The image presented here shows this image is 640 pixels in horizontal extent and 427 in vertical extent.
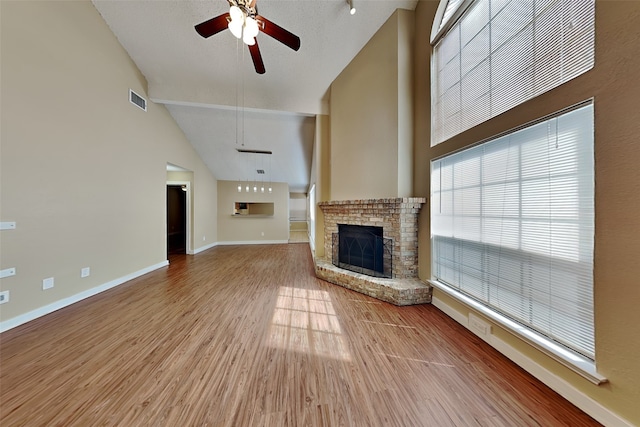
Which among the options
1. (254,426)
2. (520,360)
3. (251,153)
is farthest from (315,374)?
(251,153)

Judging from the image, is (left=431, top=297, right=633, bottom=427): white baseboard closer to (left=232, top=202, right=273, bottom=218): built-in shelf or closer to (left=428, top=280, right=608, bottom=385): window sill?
(left=428, top=280, right=608, bottom=385): window sill

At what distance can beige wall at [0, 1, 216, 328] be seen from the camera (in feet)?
7.14

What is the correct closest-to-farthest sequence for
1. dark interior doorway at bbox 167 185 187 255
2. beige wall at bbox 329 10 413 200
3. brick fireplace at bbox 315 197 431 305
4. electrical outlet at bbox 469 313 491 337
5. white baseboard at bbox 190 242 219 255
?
electrical outlet at bbox 469 313 491 337 < brick fireplace at bbox 315 197 431 305 < beige wall at bbox 329 10 413 200 < white baseboard at bbox 190 242 219 255 < dark interior doorway at bbox 167 185 187 255

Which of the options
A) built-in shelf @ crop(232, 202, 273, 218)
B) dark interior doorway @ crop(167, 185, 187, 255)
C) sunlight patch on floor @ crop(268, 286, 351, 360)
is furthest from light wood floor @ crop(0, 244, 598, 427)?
dark interior doorway @ crop(167, 185, 187, 255)

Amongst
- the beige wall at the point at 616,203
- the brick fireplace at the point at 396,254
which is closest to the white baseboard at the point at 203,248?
the brick fireplace at the point at 396,254

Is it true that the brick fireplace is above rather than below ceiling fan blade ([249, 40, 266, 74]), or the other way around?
below

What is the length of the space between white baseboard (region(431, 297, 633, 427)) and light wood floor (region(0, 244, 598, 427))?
5cm

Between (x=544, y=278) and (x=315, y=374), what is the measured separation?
1827 mm

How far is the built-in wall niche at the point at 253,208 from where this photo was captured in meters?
7.89

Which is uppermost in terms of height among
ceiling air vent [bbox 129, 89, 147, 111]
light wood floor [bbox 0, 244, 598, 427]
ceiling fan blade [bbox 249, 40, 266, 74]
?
ceiling air vent [bbox 129, 89, 147, 111]

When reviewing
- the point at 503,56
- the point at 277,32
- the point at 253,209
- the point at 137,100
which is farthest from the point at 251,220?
the point at 503,56

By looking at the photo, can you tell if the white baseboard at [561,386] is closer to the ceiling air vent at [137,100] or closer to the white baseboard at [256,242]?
the ceiling air vent at [137,100]

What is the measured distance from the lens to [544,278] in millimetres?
1504

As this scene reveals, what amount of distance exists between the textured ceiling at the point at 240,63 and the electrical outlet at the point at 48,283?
344 centimetres
